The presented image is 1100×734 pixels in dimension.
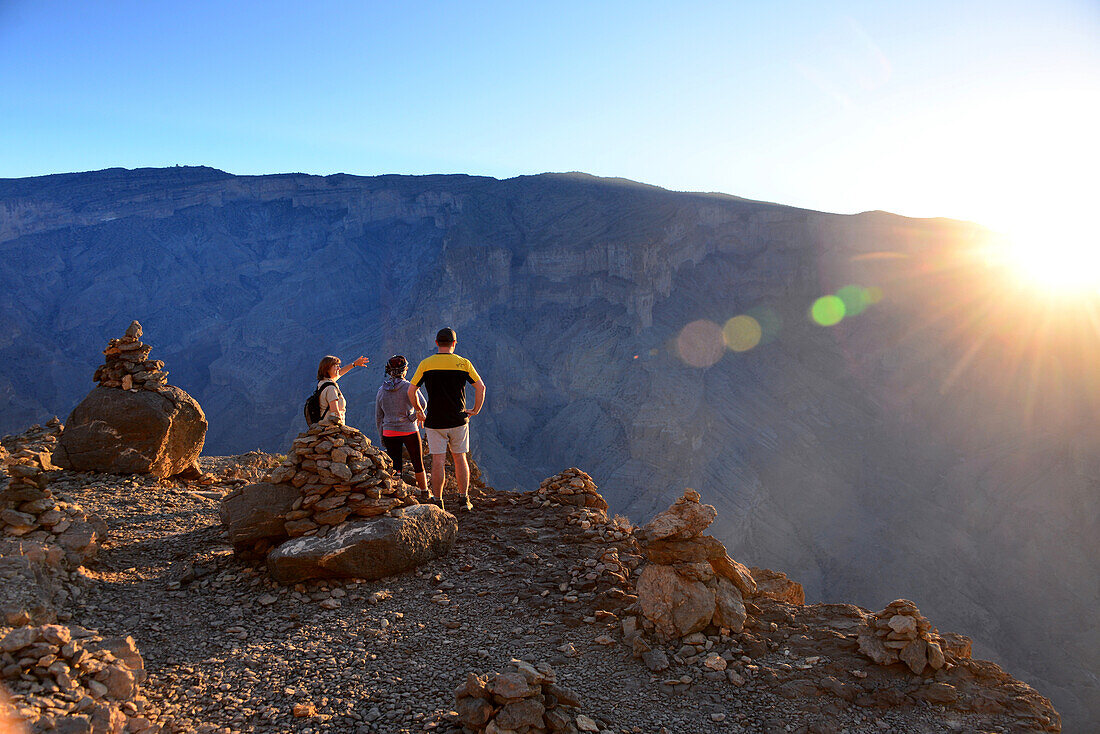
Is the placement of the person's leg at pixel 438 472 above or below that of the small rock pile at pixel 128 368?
below

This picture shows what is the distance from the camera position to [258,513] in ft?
16.5

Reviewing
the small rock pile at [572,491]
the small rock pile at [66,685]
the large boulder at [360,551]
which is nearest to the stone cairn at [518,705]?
the small rock pile at [66,685]

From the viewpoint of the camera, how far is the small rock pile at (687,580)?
13.9 ft

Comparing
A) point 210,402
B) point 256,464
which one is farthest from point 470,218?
point 256,464

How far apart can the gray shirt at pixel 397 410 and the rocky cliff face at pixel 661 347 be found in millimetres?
24902

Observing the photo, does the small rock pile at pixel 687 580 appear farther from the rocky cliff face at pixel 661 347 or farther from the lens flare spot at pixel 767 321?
the lens flare spot at pixel 767 321

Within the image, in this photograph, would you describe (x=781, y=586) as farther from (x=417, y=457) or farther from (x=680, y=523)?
(x=417, y=457)

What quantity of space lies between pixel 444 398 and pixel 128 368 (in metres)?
4.51

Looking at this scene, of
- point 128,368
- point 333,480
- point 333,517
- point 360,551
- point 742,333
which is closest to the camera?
point 360,551

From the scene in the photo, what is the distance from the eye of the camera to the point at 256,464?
35.5 feet

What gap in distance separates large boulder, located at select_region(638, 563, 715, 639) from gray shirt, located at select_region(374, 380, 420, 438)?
9.75 feet

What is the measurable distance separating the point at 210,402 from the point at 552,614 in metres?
46.8

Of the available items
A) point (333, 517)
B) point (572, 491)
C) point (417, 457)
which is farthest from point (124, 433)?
Answer: point (572, 491)

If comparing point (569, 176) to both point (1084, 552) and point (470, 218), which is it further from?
point (1084, 552)
